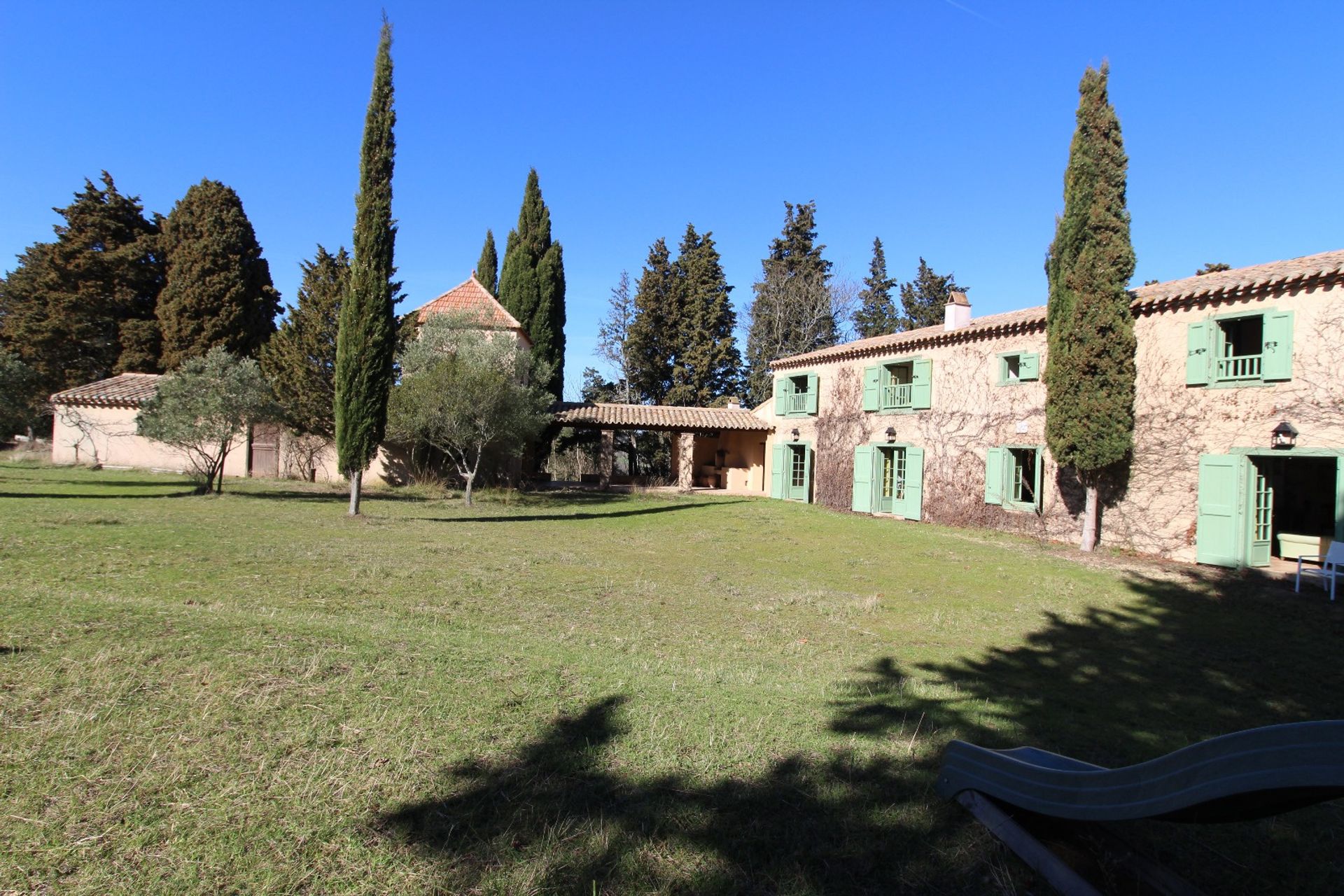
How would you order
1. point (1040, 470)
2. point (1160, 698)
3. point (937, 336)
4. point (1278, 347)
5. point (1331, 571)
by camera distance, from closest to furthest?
point (1160, 698) < point (1331, 571) < point (1278, 347) < point (1040, 470) < point (937, 336)

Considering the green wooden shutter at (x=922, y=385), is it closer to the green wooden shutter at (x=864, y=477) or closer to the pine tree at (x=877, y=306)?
the green wooden shutter at (x=864, y=477)

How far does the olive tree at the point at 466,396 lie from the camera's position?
17734 mm

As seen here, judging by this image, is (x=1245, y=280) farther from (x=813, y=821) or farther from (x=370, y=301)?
(x=370, y=301)

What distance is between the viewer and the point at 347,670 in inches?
157

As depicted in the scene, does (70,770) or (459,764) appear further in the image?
(459,764)

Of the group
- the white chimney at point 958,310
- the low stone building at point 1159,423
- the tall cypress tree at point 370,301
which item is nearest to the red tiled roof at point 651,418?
the low stone building at point 1159,423

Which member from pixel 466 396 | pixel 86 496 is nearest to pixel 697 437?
pixel 466 396

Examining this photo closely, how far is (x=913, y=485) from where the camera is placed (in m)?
19.7

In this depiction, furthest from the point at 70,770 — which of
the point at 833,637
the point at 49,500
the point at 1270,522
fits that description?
the point at 1270,522

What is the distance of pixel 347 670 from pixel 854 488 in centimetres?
1936

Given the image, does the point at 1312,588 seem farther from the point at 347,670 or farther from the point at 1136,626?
the point at 347,670

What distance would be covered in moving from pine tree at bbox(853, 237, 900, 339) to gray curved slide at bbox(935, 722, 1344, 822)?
42134mm

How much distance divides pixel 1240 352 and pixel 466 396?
17.3m

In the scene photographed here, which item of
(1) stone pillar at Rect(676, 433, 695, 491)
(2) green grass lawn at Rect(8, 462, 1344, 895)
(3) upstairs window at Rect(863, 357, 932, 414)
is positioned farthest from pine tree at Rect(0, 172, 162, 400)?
(3) upstairs window at Rect(863, 357, 932, 414)
